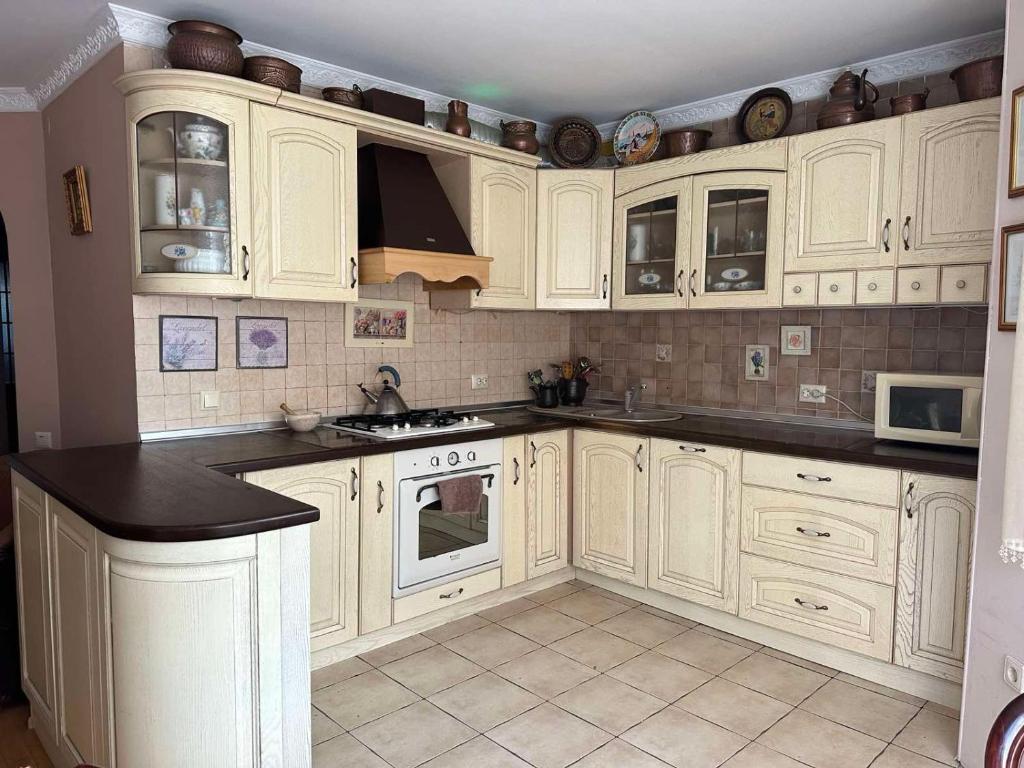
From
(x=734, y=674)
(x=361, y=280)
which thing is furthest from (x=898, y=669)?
(x=361, y=280)

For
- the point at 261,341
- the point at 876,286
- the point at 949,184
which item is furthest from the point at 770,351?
the point at 261,341

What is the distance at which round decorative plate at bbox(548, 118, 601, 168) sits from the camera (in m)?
3.89

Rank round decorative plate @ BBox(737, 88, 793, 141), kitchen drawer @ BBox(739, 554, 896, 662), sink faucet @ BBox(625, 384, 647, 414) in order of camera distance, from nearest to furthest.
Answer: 1. kitchen drawer @ BBox(739, 554, 896, 662)
2. round decorative plate @ BBox(737, 88, 793, 141)
3. sink faucet @ BBox(625, 384, 647, 414)

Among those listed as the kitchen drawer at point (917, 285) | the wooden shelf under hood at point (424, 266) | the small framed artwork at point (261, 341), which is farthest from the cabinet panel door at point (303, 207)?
the kitchen drawer at point (917, 285)

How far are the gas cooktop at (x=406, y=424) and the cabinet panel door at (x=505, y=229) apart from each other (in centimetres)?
59

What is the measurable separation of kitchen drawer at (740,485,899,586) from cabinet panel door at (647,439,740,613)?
0.30ft

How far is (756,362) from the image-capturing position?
354 centimetres

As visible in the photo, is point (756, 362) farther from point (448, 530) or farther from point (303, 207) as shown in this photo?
point (303, 207)

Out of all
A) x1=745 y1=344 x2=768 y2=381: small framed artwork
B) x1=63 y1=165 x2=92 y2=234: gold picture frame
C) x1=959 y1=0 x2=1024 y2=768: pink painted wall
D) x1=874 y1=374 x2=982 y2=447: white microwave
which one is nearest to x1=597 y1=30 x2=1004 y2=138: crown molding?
x1=959 y1=0 x2=1024 y2=768: pink painted wall

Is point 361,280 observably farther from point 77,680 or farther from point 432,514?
point 77,680

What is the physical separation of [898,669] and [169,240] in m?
3.17

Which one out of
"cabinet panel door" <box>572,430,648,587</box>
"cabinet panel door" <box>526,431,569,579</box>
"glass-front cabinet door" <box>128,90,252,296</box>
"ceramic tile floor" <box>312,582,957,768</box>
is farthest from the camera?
"cabinet panel door" <box>526,431,569,579</box>

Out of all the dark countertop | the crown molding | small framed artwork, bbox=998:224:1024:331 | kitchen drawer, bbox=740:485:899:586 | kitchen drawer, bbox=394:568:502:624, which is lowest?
kitchen drawer, bbox=394:568:502:624

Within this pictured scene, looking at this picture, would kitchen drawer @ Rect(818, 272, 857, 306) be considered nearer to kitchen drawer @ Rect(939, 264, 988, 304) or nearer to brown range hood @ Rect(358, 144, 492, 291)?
kitchen drawer @ Rect(939, 264, 988, 304)
